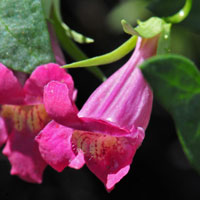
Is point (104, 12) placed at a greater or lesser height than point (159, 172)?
greater

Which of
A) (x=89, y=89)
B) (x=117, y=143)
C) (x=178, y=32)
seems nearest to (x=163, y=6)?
(x=117, y=143)

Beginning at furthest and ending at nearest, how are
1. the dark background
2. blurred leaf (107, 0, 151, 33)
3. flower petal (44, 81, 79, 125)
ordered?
the dark background → blurred leaf (107, 0, 151, 33) → flower petal (44, 81, 79, 125)

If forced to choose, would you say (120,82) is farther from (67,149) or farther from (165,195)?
(165,195)

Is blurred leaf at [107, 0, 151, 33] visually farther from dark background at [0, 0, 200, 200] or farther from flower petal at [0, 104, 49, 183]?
flower petal at [0, 104, 49, 183]

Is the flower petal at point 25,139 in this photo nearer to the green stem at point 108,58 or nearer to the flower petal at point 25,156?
the flower petal at point 25,156

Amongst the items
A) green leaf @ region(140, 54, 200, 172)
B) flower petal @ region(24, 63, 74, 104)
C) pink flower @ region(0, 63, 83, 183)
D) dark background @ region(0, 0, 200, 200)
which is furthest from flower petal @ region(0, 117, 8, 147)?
dark background @ region(0, 0, 200, 200)

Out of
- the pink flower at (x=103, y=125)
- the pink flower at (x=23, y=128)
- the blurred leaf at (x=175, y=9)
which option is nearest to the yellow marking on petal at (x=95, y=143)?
the pink flower at (x=103, y=125)

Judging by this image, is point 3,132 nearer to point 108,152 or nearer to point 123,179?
point 108,152
